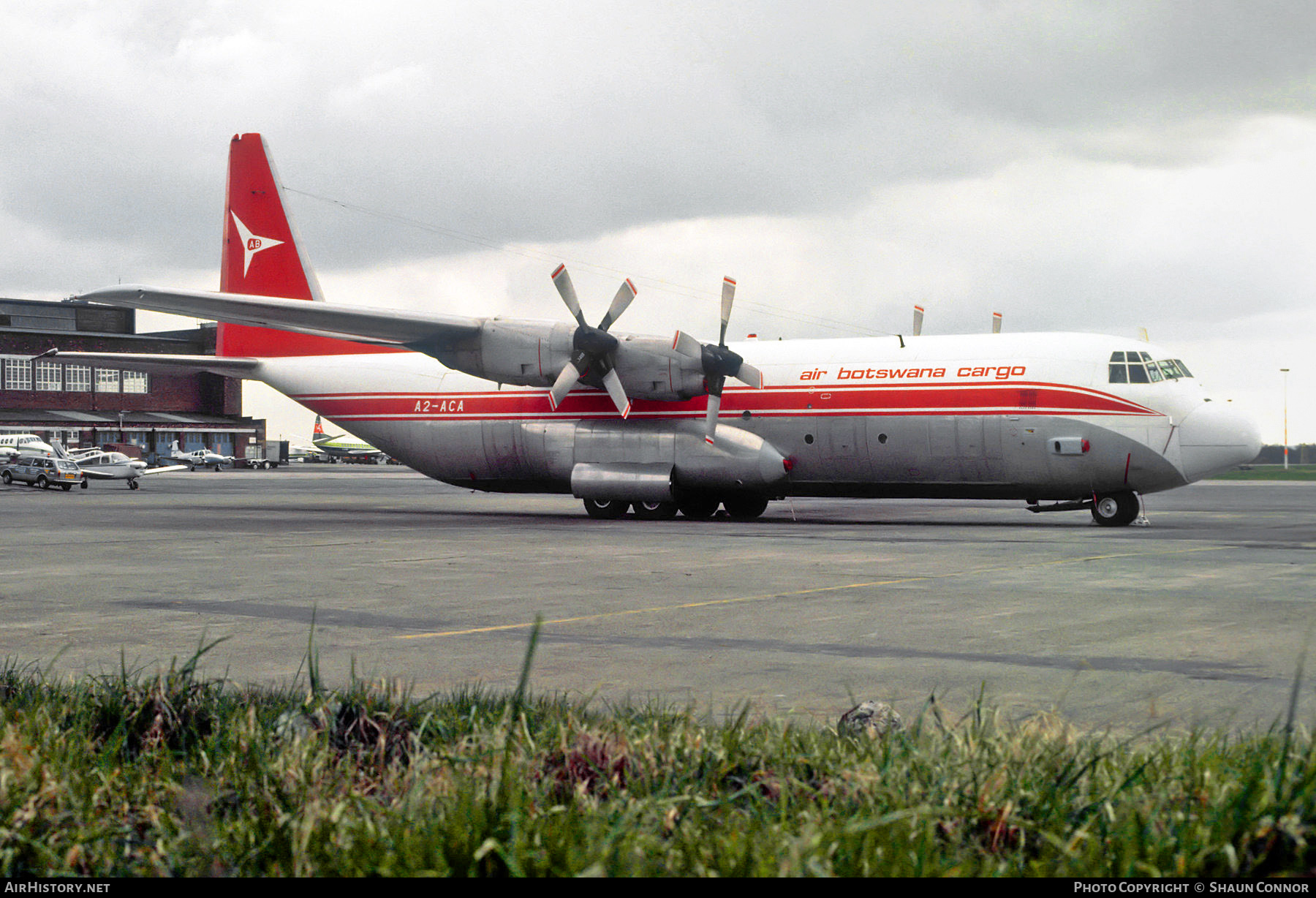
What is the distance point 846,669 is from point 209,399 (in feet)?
352

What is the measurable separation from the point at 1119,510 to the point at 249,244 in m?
24.8

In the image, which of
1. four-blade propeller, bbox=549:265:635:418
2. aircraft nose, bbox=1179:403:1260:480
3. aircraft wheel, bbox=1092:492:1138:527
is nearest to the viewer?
aircraft nose, bbox=1179:403:1260:480

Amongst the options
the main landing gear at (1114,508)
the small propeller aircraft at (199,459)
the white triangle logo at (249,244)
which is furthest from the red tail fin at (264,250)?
the small propeller aircraft at (199,459)

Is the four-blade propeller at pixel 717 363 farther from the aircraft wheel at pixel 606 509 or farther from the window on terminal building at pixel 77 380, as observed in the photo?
the window on terminal building at pixel 77 380

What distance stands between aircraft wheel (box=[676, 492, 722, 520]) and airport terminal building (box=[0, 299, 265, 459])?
72915 mm

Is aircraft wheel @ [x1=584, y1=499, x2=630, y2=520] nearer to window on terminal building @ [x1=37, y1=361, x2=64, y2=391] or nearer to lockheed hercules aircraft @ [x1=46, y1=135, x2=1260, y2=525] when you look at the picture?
lockheed hercules aircraft @ [x1=46, y1=135, x2=1260, y2=525]

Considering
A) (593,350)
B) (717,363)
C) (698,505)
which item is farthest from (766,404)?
(593,350)

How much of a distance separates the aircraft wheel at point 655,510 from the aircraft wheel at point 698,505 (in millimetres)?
331

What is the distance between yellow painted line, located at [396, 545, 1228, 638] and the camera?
9.25 metres

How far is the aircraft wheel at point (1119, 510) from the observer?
24.0 m

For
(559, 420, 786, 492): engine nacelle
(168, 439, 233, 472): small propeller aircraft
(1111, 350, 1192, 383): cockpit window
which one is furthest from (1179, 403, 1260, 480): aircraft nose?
(168, 439, 233, 472): small propeller aircraft

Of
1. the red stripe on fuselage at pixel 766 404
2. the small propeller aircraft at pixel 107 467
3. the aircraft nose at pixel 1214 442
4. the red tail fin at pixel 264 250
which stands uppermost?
the red tail fin at pixel 264 250

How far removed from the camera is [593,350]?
25.4 m
